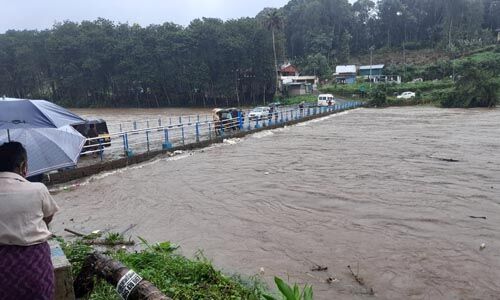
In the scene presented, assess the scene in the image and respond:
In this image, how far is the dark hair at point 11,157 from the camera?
2.80 metres

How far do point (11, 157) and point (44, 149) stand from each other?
64.3 inches

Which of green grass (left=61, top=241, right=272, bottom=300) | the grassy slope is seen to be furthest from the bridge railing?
the grassy slope

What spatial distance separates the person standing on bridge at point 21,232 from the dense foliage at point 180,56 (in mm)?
54412

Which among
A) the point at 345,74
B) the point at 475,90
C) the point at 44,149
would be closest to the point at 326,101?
the point at 475,90

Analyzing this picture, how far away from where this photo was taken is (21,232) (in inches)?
107

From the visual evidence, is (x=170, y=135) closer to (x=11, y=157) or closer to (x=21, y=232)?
(x=11, y=157)

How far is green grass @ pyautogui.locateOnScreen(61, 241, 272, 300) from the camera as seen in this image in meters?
4.55

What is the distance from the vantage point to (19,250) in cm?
273

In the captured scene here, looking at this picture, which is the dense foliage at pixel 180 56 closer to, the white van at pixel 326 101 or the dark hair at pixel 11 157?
the white van at pixel 326 101

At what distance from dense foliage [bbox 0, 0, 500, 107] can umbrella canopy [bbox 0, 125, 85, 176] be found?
173 feet

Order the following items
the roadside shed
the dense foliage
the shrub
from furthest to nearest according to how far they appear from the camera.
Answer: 1. the roadside shed
2. the dense foliage
3. the shrub

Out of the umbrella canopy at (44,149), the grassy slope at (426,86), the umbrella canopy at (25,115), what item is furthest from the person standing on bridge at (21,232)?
the grassy slope at (426,86)

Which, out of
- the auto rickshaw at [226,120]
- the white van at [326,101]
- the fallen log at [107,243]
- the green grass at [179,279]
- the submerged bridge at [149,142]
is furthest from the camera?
the white van at [326,101]

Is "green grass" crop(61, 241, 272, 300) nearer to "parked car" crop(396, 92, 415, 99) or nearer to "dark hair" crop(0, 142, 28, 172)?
"dark hair" crop(0, 142, 28, 172)
